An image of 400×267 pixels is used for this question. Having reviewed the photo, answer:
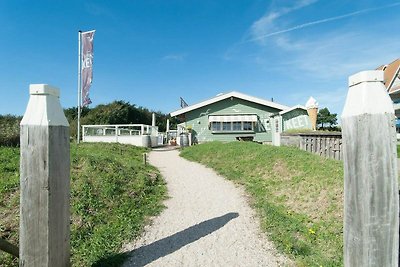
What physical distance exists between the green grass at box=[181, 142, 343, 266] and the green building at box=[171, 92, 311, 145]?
499 inches

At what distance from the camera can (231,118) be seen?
22734 millimetres

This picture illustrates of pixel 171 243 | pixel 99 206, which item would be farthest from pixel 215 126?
pixel 171 243

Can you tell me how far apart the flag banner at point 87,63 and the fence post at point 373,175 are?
18.9 m

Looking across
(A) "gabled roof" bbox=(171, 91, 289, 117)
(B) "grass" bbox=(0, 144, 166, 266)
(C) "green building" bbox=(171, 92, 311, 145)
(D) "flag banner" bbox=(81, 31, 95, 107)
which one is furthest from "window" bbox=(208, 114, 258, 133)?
(B) "grass" bbox=(0, 144, 166, 266)

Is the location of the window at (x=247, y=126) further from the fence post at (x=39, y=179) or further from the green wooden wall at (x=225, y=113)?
the fence post at (x=39, y=179)

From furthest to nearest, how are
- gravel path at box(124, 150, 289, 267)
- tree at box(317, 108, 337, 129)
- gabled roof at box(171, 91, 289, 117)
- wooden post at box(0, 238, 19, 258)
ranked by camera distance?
1. tree at box(317, 108, 337, 129)
2. gabled roof at box(171, 91, 289, 117)
3. gravel path at box(124, 150, 289, 267)
4. wooden post at box(0, 238, 19, 258)

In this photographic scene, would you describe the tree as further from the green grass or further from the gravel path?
the gravel path

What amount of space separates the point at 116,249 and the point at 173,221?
4.28 feet

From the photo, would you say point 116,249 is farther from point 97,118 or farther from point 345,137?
point 97,118

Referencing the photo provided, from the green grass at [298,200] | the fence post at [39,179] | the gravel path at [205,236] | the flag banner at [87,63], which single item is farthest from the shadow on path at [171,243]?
the flag banner at [87,63]

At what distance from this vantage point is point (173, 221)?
484 centimetres

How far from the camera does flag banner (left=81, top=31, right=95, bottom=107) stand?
18.3 m

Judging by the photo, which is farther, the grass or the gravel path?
the grass

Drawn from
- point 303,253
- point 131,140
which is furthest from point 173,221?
point 131,140
